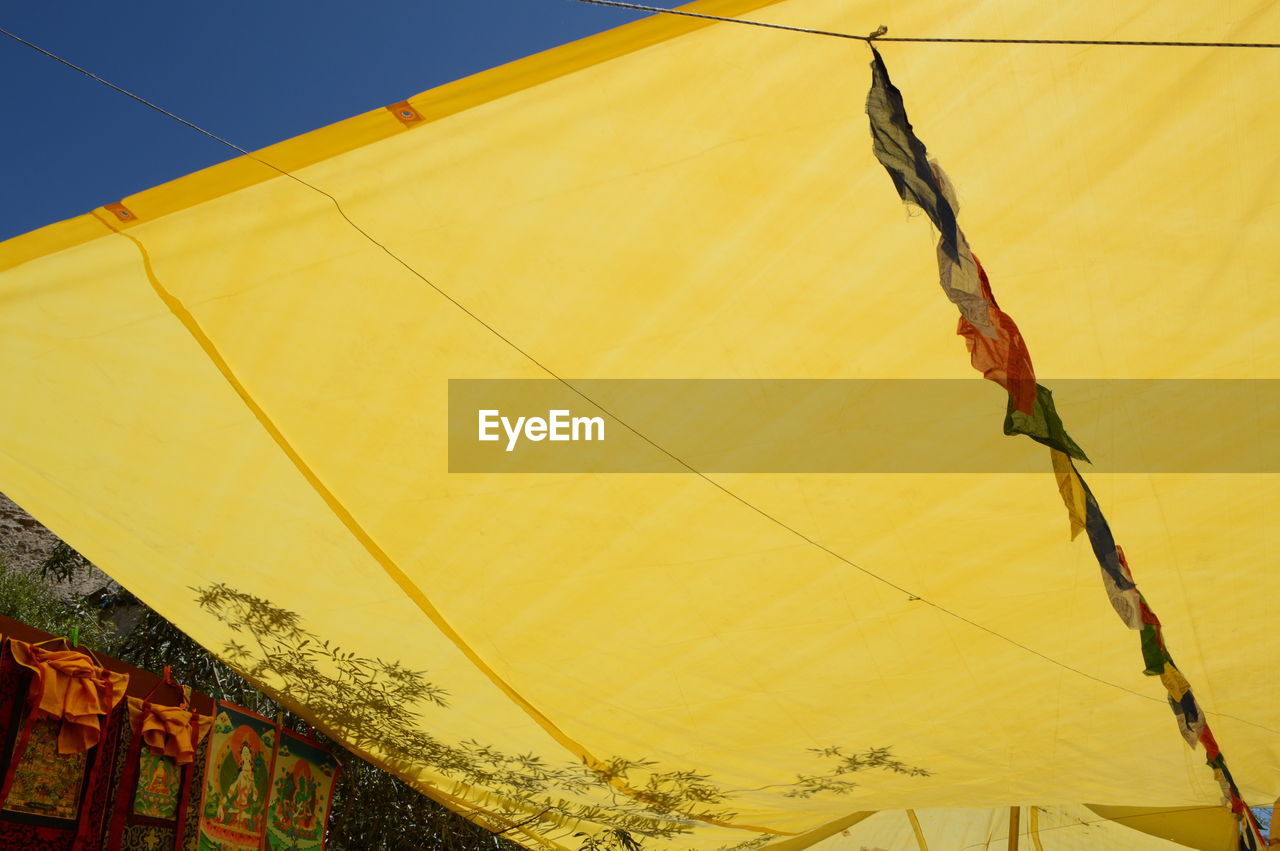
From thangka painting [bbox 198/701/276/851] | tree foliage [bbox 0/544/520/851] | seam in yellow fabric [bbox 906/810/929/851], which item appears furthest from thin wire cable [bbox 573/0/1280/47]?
seam in yellow fabric [bbox 906/810/929/851]

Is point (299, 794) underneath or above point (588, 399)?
underneath

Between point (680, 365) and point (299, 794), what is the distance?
2320 millimetres

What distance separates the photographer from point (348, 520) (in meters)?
2.05

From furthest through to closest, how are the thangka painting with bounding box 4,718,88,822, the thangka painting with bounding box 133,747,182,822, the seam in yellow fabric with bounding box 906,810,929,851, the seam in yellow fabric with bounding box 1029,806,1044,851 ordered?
the seam in yellow fabric with bounding box 1029,806,1044,851
the seam in yellow fabric with bounding box 906,810,929,851
the thangka painting with bounding box 133,747,182,822
the thangka painting with bounding box 4,718,88,822

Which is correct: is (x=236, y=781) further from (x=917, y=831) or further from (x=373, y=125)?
(x=917, y=831)

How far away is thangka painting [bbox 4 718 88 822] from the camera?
200 cm

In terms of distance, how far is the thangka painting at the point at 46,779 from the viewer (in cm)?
200

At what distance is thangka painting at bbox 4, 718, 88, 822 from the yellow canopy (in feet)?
1.53

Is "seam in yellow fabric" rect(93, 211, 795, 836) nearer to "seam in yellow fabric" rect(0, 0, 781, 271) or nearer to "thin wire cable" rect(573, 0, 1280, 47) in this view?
"seam in yellow fabric" rect(0, 0, 781, 271)

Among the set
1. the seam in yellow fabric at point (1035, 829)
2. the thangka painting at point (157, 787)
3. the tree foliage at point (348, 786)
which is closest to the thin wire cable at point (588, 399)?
the thangka painting at point (157, 787)

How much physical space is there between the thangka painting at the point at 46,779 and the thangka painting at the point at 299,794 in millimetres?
866

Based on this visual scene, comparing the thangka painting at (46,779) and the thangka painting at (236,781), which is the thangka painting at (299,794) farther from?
the thangka painting at (46,779)

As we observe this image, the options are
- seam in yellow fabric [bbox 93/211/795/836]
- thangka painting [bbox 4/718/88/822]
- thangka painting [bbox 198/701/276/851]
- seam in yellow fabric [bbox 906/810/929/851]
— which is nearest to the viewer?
seam in yellow fabric [bbox 93/211/795/836]

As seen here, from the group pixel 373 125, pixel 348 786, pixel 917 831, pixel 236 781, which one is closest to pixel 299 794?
pixel 236 781
